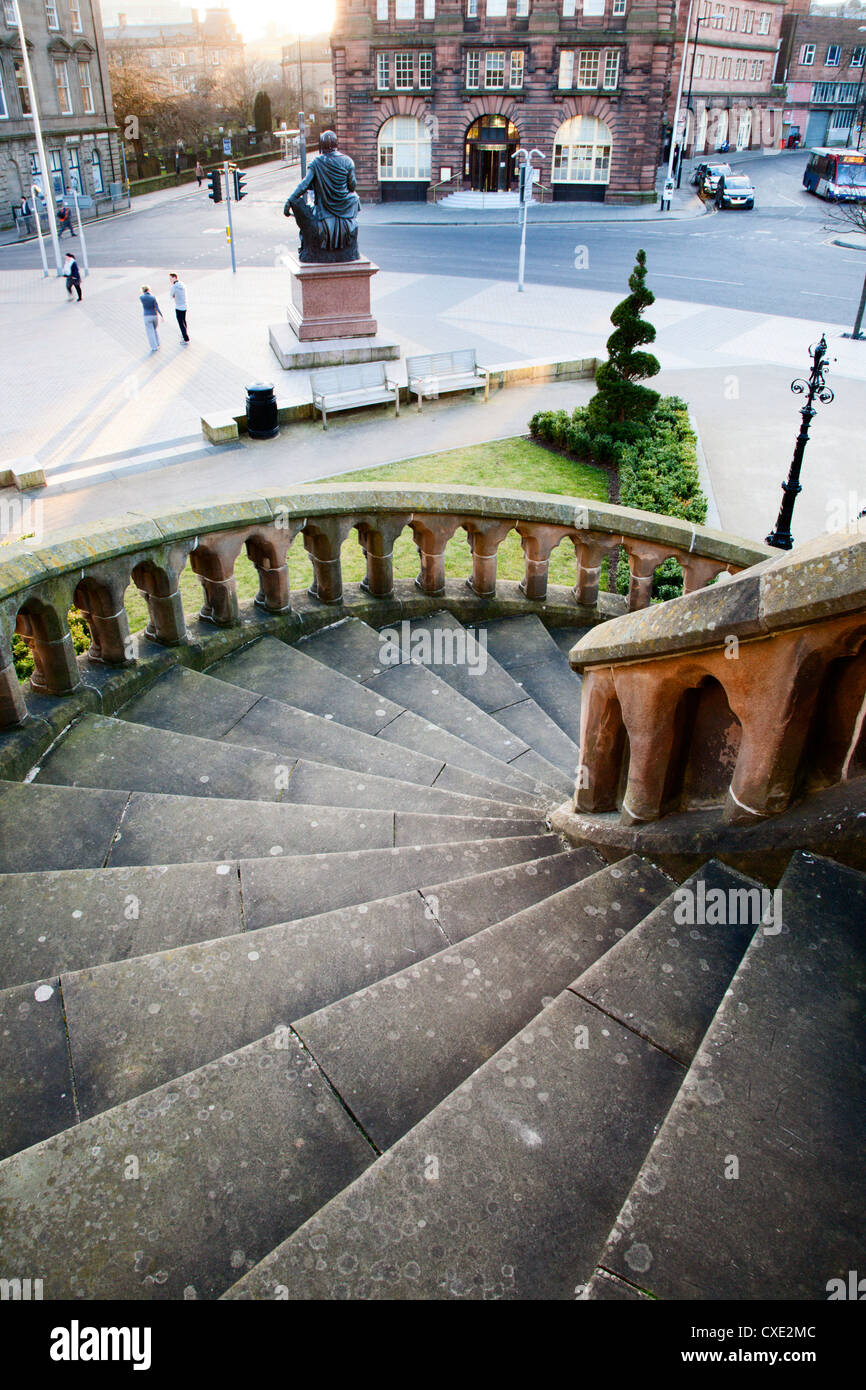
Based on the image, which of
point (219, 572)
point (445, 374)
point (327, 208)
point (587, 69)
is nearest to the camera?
point (219, 572)

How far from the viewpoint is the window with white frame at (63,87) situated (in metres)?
42.6

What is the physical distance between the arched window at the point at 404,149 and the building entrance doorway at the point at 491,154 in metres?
2.06

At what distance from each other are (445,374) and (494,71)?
36.5m

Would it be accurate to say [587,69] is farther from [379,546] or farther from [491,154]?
[379,546]

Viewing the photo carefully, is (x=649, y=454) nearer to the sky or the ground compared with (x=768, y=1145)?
nearer to the ground

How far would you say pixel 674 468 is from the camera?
12.6 m

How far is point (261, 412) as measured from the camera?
578 inches

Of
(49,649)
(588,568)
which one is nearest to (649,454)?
(588,568)

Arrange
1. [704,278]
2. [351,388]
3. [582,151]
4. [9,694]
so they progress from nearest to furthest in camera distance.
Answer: [9,694], [351,388], [704,278], [582,151]

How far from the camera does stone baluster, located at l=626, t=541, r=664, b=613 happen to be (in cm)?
638

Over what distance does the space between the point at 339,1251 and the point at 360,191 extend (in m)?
52.2

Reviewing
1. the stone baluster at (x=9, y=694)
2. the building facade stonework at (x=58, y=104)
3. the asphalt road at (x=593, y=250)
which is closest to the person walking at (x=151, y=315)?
the asphalt road at (x=593, y=250)

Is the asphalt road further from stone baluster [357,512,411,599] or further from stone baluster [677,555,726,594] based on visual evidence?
stone baluster [357,512,411,599]

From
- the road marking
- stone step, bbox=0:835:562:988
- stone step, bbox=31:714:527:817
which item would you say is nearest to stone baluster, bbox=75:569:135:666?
stone step, bbox=31:714:527:817
